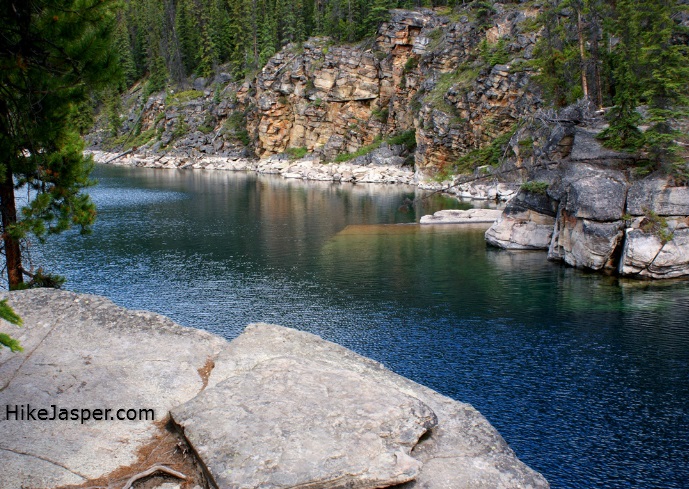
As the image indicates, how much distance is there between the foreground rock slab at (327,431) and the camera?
8.30m

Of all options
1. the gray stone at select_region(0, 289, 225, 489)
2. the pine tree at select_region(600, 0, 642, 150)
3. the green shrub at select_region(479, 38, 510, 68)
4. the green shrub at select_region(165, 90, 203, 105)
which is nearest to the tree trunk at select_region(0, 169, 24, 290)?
the gray stone at select_region(0, 289, 225, 489)

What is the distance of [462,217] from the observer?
4766 cm

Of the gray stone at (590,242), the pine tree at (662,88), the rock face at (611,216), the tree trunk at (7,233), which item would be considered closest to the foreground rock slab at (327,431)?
the tree trunk at (7,233)

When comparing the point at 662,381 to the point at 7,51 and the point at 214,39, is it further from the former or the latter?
the point at 214,39

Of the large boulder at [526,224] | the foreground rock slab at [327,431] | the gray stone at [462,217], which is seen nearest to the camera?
the foreground rock slab at [327,431]

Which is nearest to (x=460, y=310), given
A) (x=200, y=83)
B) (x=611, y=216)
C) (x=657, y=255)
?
(x=611, y=216)

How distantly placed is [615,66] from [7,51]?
39.5m

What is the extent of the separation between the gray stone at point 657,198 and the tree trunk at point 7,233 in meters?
27.8

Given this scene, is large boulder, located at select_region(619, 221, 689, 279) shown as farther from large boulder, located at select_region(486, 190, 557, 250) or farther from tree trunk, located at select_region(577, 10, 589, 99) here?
tree trunk, located at select_region(577, 10, 589, 99)

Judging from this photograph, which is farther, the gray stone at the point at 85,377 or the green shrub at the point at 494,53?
the green shrub at the point at 494,53

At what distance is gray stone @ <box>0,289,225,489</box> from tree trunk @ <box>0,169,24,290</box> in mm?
1444

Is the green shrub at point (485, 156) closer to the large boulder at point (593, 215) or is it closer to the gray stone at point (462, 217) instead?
the gray stone at point (462, 217)

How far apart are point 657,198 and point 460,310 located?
1283cm

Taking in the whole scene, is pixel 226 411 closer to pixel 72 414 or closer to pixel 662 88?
pixel 72 414
